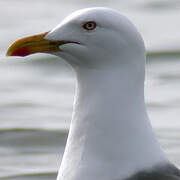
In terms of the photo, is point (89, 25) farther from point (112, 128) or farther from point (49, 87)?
point (49, 87)

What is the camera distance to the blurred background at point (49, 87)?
808cm

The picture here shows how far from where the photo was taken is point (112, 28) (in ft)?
16.3

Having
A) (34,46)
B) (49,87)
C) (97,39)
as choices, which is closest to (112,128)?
(97,39)

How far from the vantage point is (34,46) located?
203 inches

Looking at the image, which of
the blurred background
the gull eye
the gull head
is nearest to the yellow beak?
the gull head

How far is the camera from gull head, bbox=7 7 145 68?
497 centimetres

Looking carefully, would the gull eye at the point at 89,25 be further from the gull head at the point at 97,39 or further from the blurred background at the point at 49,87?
the blurred background at the point at 49,87

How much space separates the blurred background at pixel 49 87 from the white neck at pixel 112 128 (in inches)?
93.0

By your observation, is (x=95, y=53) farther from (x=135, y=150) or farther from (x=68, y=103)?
(x=68, y=103)

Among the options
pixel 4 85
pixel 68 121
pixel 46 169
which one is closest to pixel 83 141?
pixel 46 169

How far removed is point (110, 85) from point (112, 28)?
0.96 ft

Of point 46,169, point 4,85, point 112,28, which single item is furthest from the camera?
point 4,85

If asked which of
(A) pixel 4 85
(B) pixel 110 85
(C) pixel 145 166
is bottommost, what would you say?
(C) pixel 145 166

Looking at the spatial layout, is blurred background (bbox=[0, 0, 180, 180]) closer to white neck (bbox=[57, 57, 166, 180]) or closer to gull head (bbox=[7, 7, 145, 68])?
white neck (bbox=[57, 57, 166, 180])
